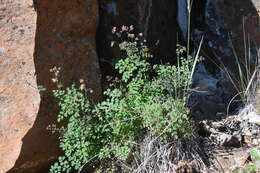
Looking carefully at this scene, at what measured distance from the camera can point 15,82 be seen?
312 centimetres

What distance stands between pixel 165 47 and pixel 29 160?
1.38 m

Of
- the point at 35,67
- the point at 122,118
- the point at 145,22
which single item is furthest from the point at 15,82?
the point at 145,22

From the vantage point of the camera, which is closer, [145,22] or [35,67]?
[35,67]

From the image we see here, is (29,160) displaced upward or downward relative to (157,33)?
downward

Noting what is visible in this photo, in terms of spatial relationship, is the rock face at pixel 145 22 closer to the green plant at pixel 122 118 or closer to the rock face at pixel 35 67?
the rock face at pixel 35 67

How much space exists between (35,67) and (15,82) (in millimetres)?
140

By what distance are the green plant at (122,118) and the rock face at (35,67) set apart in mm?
110

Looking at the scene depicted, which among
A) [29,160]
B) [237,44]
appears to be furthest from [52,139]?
[237,44]

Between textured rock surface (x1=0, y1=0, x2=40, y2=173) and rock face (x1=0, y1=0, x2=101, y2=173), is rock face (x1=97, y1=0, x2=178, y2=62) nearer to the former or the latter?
rock face (x1=0, y1=0, x2=101, y2=173)

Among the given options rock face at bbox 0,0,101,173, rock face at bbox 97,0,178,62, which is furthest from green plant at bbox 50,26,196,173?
rock face at bbox 97,0,178,62

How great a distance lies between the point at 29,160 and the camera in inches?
127

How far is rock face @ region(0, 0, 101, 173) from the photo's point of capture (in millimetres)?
3117

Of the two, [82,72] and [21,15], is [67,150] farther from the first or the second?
[21,15]

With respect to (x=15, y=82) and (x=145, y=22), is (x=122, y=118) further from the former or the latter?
(x=145, y=22)
